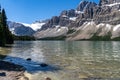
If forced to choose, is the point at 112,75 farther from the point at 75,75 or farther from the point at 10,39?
the point at 10,39

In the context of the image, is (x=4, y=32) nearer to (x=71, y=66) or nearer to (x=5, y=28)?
(x=5, y=28)

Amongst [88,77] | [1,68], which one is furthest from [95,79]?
[1,68]

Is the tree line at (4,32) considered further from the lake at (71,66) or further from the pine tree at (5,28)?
the lake at (71,66)

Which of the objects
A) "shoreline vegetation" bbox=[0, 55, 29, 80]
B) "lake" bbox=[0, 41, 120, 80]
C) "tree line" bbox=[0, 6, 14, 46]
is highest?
"tree line" bbox=[0, 6, 14, 46]

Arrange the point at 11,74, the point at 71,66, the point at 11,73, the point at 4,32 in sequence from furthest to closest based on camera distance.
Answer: the point at 4,32 < the point at 71,66 < the point at 11,73 < the point at 11,74

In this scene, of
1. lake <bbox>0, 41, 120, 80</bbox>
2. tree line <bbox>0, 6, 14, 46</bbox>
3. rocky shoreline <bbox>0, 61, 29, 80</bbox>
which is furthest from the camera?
tree line <bbox>0, 6, 14, 46</bbox>

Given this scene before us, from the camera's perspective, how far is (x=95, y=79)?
34.1 meters

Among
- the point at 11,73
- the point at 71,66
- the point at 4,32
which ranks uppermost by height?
the point at 4,32

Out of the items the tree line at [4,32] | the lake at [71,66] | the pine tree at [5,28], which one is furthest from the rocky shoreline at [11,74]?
the pine tree at [5,28]

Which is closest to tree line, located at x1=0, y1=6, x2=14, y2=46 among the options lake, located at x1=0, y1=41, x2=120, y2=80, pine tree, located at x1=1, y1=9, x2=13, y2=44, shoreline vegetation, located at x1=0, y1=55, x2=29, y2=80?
pine tree, located at x1=1, y1=9, x2=13, y2=44

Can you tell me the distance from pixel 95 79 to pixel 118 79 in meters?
3.14

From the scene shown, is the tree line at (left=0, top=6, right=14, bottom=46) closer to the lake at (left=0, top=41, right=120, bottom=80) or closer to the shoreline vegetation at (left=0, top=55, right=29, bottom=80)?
the lake at (left=0, top=41, right=120, bottom=80)

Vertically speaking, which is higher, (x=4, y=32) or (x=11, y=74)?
(x=4, y=32)

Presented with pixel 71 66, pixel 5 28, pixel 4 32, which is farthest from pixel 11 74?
pixel 5 28
